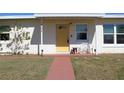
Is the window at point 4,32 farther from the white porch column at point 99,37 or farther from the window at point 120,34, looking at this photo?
the window at point 120,34

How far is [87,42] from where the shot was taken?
86.2ft

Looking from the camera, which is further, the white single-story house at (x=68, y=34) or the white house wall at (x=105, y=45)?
the white house wall at (x=105, y=45)

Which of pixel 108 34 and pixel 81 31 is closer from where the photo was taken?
pixel 81 31

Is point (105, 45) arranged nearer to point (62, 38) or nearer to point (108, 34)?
point (108, 34)

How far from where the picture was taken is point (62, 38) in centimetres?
2633

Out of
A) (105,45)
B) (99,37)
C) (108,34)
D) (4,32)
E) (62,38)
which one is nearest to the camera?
(62,38)

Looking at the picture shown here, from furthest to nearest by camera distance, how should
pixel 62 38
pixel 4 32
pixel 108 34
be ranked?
pixel 4 32 → pixel 108 34 → pixel 62 38

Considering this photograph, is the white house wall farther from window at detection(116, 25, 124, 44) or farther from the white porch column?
window at detection(116, 25, 124, 44)

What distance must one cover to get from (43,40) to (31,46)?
116 cm

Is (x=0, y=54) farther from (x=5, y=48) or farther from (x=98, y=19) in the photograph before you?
(x=98, y=19)

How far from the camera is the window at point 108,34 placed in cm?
2672

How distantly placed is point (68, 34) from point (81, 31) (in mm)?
1079

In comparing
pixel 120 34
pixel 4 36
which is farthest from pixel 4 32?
pixel 120 34

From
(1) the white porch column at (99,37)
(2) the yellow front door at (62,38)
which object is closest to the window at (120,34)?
(1) the white porch column at (99,37)
